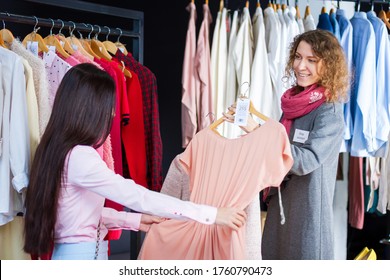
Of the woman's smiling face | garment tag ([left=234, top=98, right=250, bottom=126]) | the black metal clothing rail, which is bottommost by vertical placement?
garment tag ([left=234, top=98, right=250, bottom=126])

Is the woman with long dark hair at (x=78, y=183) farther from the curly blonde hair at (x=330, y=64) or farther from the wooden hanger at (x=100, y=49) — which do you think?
the wooden hanger at (x=100, y=49)

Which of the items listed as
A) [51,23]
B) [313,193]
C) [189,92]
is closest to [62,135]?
[51,23]

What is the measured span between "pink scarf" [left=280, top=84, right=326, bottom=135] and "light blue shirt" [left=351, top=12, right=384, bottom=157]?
889 mm

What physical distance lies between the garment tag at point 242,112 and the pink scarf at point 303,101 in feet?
1.28

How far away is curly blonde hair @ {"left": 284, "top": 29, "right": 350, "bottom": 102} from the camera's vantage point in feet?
9.48

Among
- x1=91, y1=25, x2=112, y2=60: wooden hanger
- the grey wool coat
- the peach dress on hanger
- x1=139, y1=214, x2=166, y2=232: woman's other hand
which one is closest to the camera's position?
the peach dress on hanger

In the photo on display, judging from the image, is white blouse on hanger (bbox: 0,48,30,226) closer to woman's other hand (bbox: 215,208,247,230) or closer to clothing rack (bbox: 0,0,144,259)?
clothing rack (bbox: 0,0,144,259)

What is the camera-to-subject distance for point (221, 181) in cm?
257

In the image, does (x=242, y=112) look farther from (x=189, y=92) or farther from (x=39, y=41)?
(x=189, y=92)

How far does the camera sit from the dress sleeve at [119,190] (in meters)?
2.24

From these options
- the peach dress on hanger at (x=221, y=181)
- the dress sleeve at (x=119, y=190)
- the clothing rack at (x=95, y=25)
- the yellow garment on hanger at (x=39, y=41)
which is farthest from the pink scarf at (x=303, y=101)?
the yellow garment on hanger at (x=39, y=41)

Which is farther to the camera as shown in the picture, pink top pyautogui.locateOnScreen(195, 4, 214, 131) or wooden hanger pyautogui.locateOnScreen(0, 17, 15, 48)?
pink top pyautogui.locateOnScreen(195, 4, 214, 131)

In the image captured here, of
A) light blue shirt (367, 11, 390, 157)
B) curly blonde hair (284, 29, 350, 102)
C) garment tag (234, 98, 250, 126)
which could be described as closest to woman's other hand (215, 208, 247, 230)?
garment tag (234, 98, 250, 126)

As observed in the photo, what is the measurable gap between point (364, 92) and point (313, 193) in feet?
3.62
